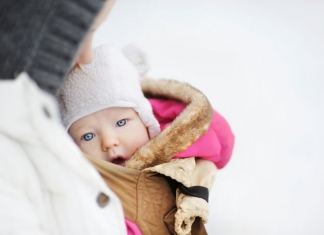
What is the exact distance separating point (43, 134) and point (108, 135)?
0.33 metres

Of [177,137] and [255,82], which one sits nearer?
[177,137]

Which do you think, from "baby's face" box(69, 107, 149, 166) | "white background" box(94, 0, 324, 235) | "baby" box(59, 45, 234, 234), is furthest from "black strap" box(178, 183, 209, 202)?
"white background" box(94, 0, 324, 235)

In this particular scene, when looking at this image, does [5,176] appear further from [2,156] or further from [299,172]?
[299,172]

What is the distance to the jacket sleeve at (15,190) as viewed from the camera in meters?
0.54

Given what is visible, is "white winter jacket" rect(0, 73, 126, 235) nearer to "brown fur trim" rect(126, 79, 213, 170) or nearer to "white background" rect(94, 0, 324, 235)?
"brown fur trim" rect(126, 79, 213, 170)

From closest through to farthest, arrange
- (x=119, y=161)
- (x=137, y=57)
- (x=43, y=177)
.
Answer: (x=43, y=177)
(x=119, y=161)
(x=137, y=57)

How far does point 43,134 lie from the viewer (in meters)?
0.49

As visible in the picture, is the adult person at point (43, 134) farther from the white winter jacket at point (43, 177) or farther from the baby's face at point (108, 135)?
the baby's face at point (108, 135)

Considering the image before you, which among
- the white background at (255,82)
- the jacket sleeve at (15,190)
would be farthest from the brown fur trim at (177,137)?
the white background at (255,82)

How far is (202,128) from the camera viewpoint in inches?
33.2

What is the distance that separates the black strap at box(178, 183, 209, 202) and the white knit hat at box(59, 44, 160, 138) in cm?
19

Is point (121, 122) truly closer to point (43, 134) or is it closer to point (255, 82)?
point (43, 134)

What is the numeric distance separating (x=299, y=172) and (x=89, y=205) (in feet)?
2.77

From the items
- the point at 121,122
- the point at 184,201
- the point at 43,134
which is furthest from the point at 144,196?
the point at 43,134
